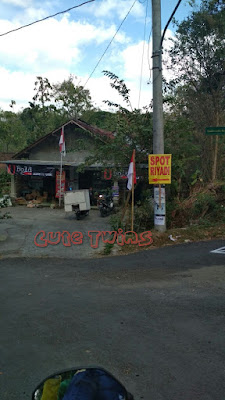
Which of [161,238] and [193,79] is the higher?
[193,79]

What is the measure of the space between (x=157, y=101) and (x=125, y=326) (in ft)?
24.2

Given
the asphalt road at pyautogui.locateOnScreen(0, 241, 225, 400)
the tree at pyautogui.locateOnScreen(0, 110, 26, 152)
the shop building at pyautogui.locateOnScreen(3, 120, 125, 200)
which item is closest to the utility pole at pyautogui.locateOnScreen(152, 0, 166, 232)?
the asphalt road at pyautogui.locateOnScreen(0, 241, 225, 400)

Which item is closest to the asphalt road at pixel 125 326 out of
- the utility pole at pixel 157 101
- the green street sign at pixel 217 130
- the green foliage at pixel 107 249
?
the green foliage at pixel 107 249

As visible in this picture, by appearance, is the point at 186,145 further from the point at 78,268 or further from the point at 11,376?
the point at 11,376

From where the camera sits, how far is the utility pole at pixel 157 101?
32.2 ft

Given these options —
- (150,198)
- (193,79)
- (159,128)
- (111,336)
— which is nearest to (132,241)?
(150,198)

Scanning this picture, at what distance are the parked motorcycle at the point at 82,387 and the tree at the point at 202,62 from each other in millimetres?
15158

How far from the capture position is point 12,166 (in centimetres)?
2234

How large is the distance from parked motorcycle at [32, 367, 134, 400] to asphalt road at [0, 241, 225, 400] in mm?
1375

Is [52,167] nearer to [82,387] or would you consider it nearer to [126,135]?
[126,135]

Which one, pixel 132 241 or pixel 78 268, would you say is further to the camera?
pixel 132 241

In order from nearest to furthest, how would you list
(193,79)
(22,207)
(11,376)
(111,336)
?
(11,376), (111,336), (193,79), (22,207)

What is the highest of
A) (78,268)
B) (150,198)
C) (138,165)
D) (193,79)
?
(193,79)

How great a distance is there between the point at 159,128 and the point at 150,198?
8.34ft
